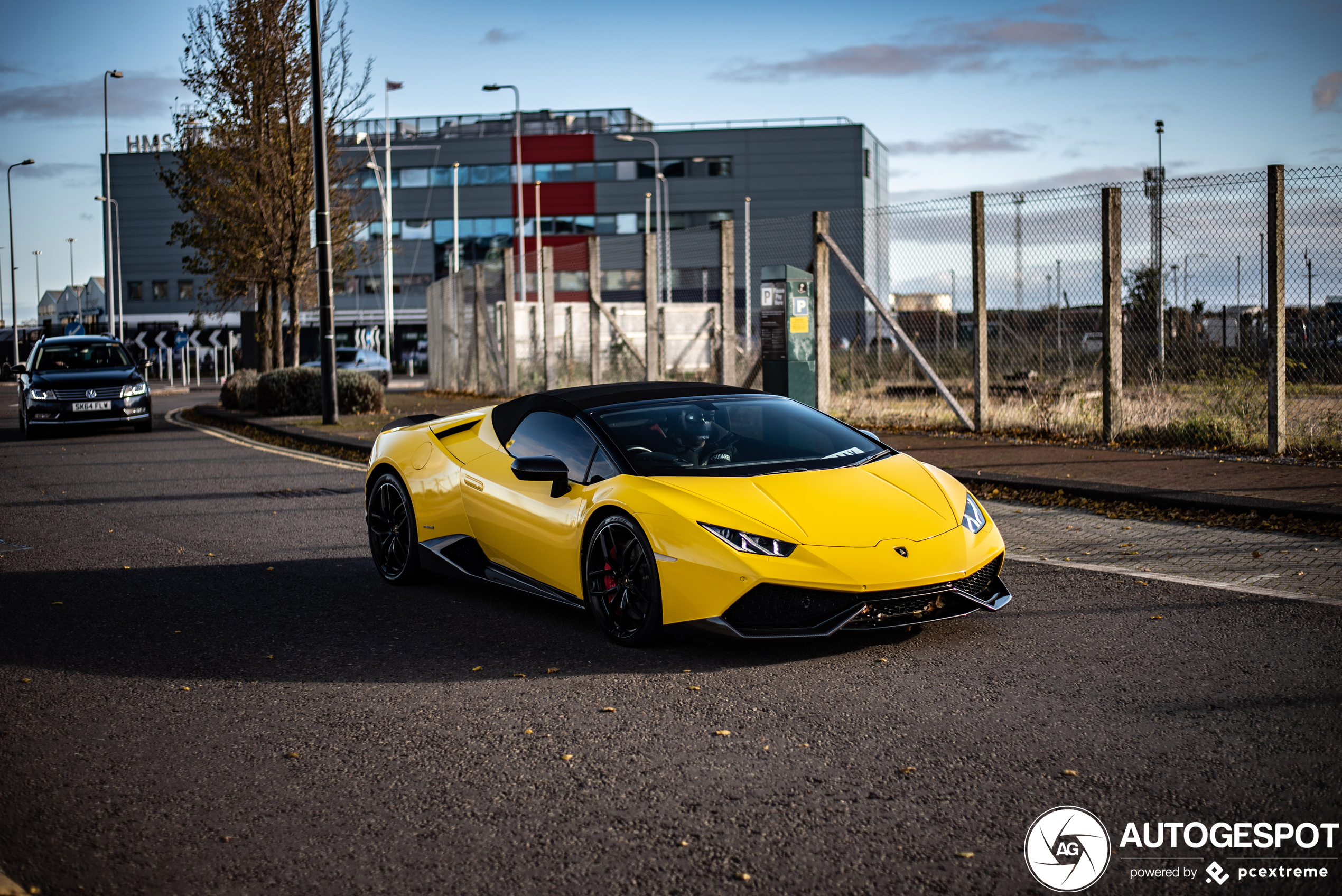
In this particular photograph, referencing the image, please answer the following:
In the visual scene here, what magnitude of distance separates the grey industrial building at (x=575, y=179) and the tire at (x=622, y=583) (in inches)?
2646

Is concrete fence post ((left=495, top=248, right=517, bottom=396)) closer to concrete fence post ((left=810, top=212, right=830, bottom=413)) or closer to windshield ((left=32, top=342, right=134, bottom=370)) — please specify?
windshield ((left=32, top=342, right=134, bottom=370))

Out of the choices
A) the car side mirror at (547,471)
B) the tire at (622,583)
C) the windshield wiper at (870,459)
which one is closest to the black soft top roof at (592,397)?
the car side mirror at (547,471)

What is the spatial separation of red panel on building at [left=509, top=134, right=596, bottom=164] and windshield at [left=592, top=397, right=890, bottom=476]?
70.9 m

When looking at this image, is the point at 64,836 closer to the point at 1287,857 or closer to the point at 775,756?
the point at 775,756

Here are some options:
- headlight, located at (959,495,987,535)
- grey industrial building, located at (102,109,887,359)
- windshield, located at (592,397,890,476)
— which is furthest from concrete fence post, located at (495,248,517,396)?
grey industrial building, located at (102,109,887,359)

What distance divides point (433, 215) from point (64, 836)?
76123mm

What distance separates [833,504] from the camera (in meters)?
5.85

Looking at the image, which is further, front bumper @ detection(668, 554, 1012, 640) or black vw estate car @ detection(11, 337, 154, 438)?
black vw estate car @ detection(11, 337, 154, 438)

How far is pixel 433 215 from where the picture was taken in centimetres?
7725

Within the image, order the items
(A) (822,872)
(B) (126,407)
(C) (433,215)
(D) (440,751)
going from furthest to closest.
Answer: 1. (C) (433,215)
2. (B) (126,407)
3. (D) (440,751)
4. (A) (822,872)

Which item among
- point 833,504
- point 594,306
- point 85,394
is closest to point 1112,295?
point 833,504

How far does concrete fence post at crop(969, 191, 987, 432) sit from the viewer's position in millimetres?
14406

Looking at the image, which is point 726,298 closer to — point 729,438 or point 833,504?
point 729,438

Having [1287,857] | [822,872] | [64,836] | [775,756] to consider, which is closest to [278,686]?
[64,836]
